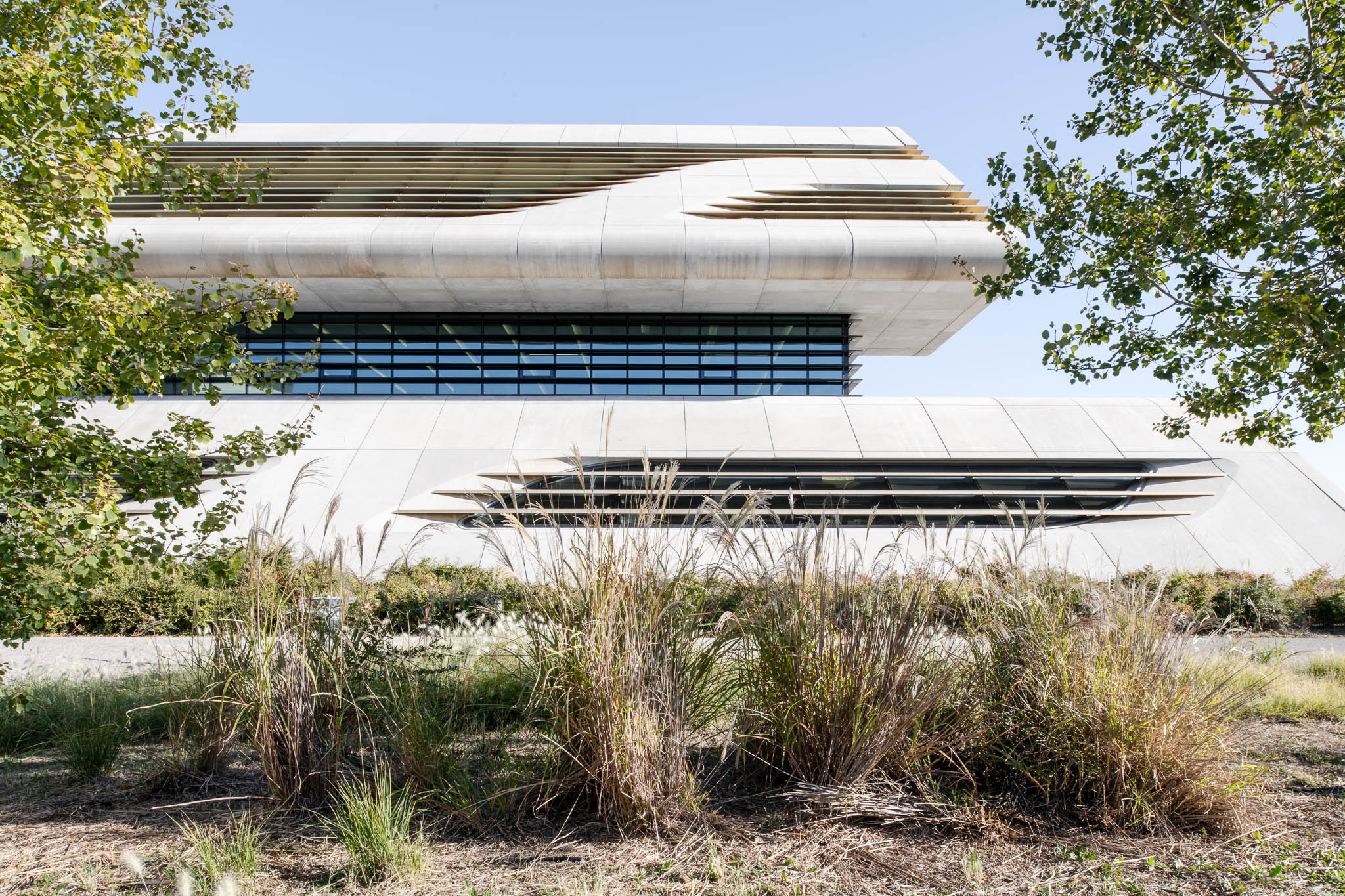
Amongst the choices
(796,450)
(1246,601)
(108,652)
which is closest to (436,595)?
(108,652)

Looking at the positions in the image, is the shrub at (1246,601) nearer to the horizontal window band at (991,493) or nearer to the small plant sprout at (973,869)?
the horizontal window band at (991,493)

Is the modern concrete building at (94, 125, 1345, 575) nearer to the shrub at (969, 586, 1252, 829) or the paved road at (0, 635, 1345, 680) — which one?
the paved road at (0, 635, 1345, 680)

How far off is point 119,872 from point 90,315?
96.7 inches

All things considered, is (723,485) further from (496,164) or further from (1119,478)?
(496,164)

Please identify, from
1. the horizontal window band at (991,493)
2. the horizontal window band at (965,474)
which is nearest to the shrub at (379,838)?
the horizontal window band at (991,493)

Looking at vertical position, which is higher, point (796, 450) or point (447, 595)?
point (796, 450)

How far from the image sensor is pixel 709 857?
286 cm

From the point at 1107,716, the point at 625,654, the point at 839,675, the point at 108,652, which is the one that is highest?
the point at 625,654

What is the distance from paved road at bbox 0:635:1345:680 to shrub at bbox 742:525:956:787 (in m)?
1.96

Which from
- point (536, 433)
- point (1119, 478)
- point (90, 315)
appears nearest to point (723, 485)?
point (536, 433)

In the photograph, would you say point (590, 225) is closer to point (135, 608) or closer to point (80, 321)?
point (135, 608)

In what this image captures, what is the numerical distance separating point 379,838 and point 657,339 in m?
15.8

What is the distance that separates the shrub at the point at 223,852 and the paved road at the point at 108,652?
1.26 meters

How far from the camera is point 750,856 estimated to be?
286 cm
